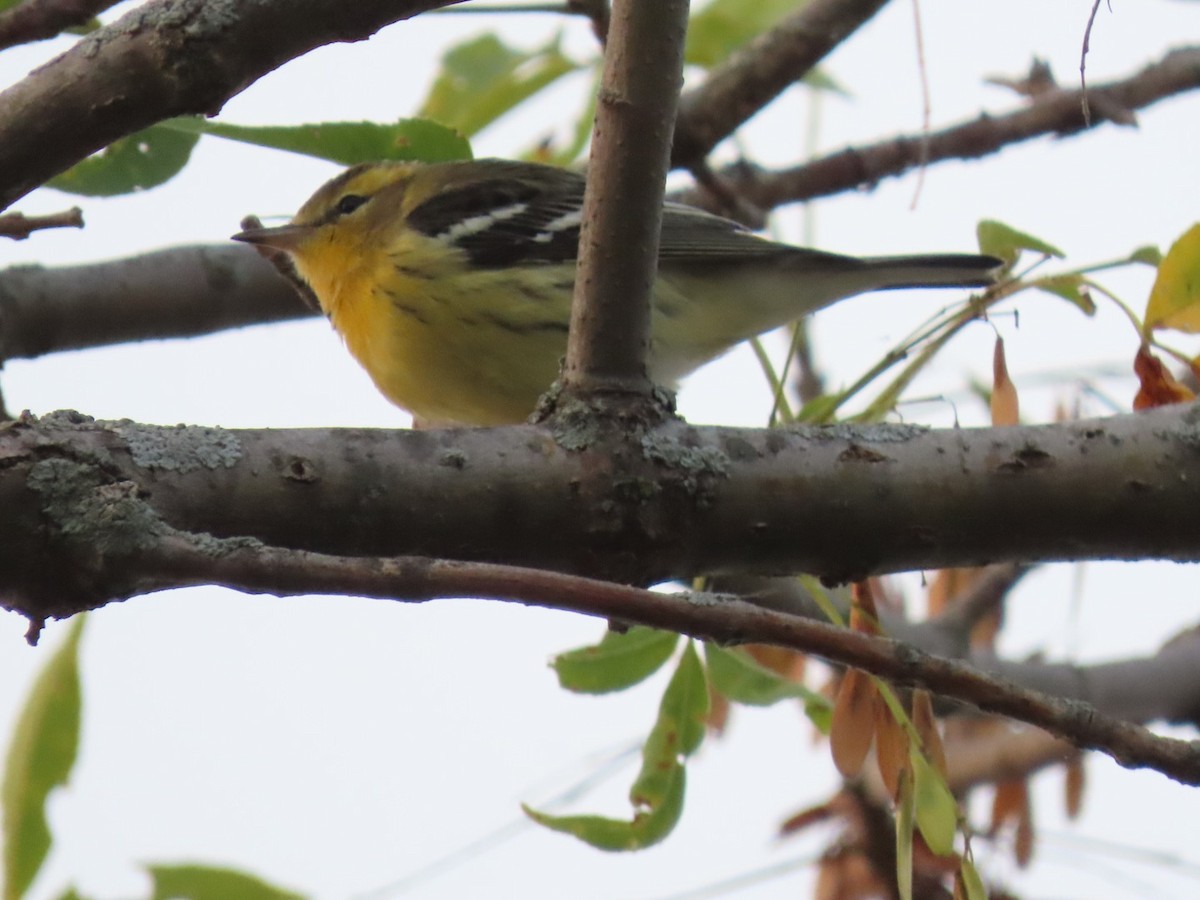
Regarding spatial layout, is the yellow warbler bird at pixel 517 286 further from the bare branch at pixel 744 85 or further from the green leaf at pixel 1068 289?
the green leaf at pixel 1068 289

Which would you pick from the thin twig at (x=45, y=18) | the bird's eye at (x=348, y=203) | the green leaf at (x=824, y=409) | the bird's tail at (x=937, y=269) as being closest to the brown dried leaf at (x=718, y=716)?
the green leaf at (x=824, y=409)

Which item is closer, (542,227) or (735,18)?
(735,18)

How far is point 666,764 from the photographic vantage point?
8.96 feet

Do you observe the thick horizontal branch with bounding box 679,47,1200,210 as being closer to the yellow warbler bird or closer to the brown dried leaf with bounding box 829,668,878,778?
the yellow warbler bird

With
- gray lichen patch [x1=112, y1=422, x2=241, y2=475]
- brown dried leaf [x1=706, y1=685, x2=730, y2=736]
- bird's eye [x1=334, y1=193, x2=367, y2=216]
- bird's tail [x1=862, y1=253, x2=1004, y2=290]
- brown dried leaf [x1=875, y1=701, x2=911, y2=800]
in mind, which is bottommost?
brown dried leaf [x1=875, y1=701, x2=911, y2=800]

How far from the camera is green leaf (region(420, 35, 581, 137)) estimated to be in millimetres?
3812

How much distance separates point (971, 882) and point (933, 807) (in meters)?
0.16

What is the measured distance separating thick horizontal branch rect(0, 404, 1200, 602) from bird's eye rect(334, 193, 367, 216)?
9.28ft

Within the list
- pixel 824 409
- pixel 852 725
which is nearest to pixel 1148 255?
pixel 824 409

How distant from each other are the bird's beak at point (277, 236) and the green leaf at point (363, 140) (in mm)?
1131

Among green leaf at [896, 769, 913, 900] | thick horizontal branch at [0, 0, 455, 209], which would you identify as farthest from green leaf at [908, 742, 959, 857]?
thick horizontal branch at [0, 0, 455, 209]

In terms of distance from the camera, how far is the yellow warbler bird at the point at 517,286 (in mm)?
3793

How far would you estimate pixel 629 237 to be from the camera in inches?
79.3

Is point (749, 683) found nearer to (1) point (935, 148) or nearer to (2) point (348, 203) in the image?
(1) point (935, 148)
